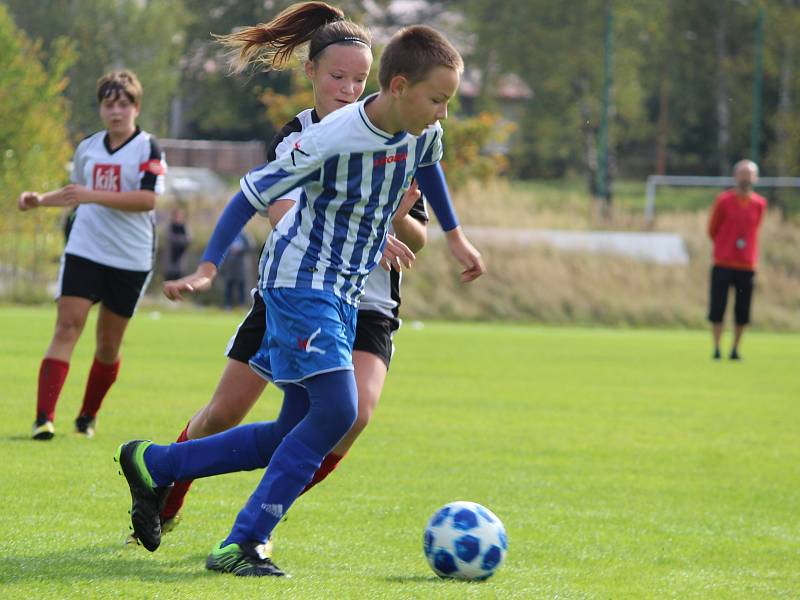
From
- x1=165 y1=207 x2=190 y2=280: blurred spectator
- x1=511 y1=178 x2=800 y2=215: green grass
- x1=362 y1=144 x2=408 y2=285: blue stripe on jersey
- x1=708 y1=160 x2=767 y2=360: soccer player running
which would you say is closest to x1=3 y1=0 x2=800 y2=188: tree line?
x1=511 y1=178 x2=800 y2=215: green grass

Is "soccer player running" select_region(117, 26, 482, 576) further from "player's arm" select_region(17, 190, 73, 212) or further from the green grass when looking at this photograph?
the green grass

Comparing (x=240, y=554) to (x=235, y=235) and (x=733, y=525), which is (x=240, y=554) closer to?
(x=235, y=235)

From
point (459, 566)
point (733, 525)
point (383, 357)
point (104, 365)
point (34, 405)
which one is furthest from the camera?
point (34, 405)

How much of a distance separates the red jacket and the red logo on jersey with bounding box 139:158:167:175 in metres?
9.92

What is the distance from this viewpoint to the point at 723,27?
179 feet

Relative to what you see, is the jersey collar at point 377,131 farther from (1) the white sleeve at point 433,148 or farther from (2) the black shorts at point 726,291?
(2) the black shorts at point 726,291

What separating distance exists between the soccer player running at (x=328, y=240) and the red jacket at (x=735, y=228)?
12.4 m

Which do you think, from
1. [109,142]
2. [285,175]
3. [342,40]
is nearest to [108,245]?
[109,142]

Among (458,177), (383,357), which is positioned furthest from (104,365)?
(458,177)

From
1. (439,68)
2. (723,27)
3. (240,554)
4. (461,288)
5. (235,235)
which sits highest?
(723,27)

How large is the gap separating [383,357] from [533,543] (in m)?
1.03

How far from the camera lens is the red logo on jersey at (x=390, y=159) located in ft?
14.3

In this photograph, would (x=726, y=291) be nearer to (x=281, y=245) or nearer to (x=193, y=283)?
(x=281, y=245)

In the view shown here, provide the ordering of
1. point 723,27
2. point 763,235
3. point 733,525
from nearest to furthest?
point 733,525, point 763,235, point 723,27
